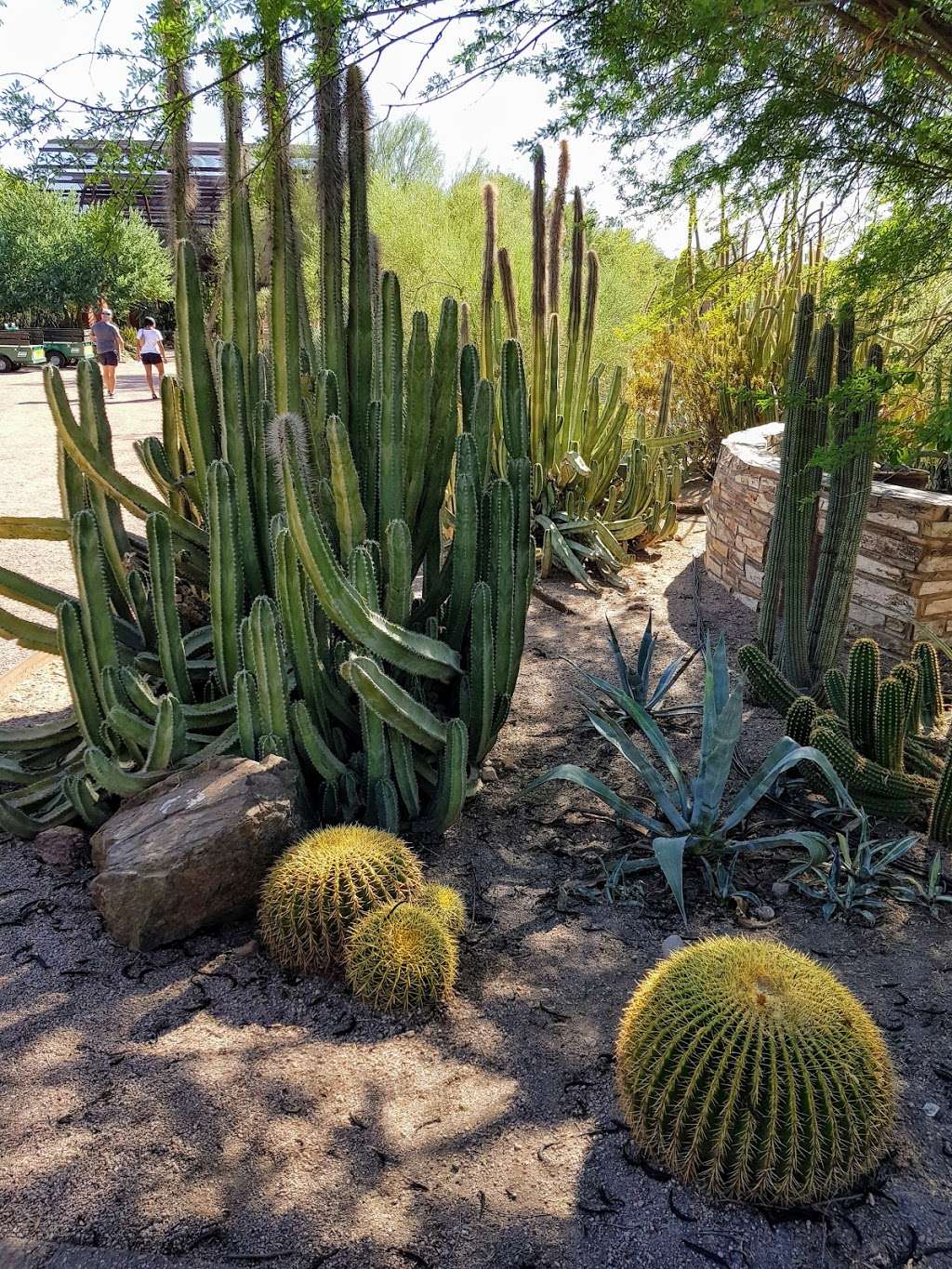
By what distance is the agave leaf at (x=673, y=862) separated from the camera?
113 inches

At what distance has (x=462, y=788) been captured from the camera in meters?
3.24

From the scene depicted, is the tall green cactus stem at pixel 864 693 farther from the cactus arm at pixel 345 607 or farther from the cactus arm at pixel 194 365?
the cactus arm at pixel 194 365

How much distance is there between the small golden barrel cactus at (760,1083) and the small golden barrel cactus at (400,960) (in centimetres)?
65

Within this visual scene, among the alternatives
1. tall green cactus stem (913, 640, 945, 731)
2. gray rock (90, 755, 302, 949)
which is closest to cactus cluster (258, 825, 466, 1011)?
gray rock (90, 755, 302, 949)

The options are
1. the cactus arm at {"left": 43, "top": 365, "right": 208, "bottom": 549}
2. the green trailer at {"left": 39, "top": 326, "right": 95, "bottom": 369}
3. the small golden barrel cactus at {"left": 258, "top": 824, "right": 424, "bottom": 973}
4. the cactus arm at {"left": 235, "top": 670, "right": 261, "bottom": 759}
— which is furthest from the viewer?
the green trailer at {"left": 39, "top": 326, "right": 95, "bottom": 369}

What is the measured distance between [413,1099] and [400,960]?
36cm

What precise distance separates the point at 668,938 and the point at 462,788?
0.83 meters

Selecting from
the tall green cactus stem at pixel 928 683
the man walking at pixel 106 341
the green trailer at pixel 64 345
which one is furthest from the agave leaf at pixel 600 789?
the green trailer at pixel 64 345

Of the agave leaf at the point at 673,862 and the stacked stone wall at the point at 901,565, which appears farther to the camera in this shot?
the stacked stone wall at the point at 901,565

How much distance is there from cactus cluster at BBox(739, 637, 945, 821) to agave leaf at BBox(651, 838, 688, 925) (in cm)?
84

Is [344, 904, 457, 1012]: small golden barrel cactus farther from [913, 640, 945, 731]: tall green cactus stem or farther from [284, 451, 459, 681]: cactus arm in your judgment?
[913, 640, 945, 731]: tall green cactus stem

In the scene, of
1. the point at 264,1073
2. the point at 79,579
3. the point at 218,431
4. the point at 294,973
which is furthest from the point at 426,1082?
the point at 218,431

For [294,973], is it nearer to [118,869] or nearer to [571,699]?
[118,869]

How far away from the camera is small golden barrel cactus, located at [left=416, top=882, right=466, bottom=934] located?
276 centimetres
